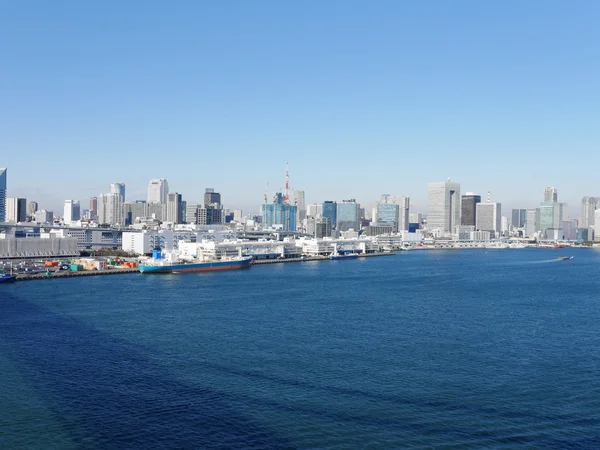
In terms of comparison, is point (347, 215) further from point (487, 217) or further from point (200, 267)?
point (200, 267)

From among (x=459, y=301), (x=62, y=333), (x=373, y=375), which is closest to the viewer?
(x=373, y=375)

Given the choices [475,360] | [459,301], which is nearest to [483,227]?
[459,301]

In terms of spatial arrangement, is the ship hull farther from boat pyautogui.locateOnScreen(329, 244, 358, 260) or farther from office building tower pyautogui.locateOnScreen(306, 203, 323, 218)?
office building tower pyautogui.locateOnScreen(306, 203, 323, 218)

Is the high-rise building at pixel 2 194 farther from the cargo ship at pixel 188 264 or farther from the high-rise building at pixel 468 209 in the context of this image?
the high-rise building at pixel 468 209

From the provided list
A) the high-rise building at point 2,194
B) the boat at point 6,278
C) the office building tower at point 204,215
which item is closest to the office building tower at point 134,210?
the office building tower at point 204,215

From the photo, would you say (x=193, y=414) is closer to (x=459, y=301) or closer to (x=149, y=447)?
(x=149, y=447)

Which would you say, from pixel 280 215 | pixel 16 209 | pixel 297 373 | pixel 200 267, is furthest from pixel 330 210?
pixel 297 373

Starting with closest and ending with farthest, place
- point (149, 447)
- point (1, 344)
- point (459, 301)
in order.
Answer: point (149, 447), point (1, 344), point (459, 301)
